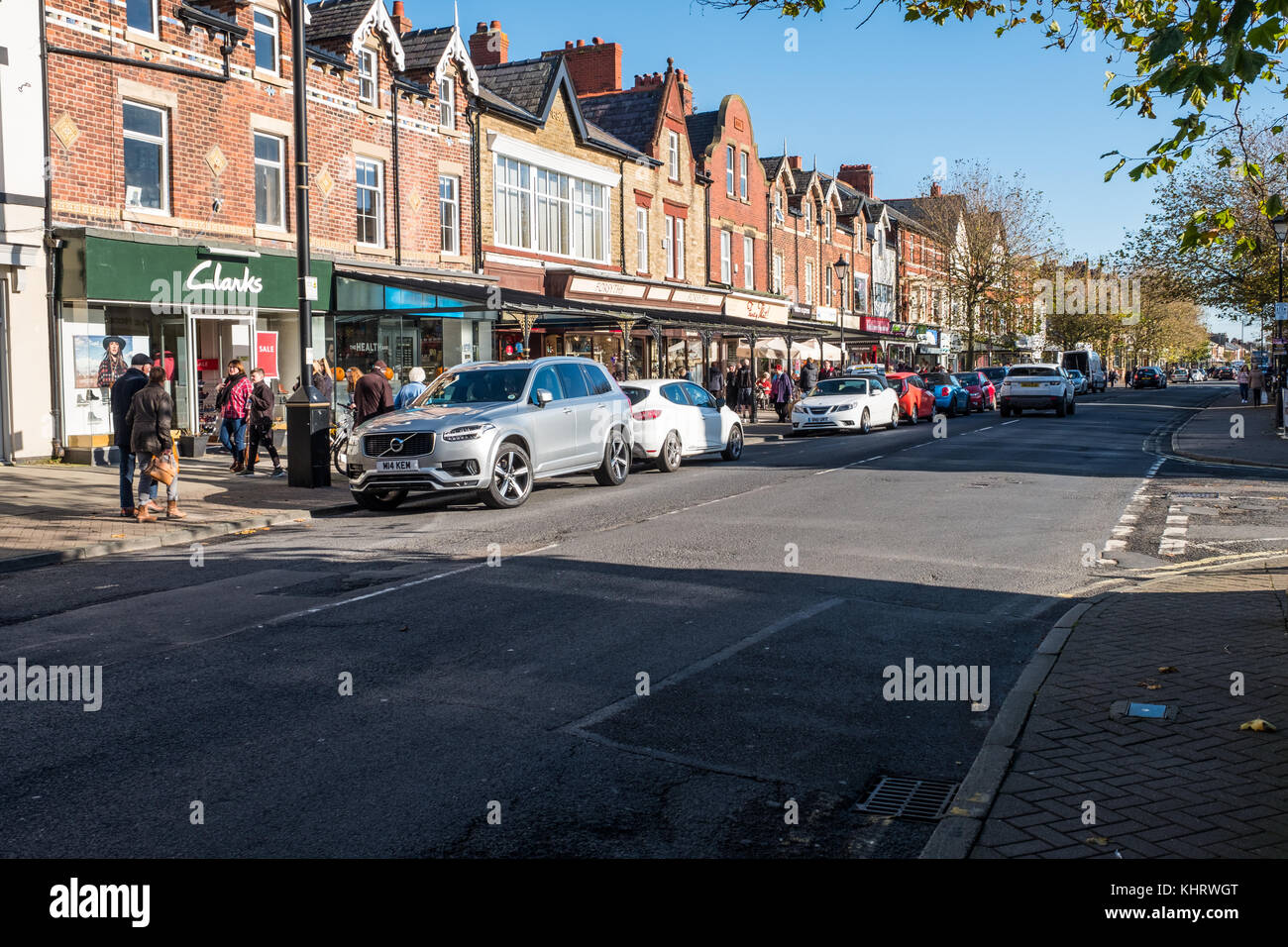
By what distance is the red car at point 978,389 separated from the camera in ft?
143

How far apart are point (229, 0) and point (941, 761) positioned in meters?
21.6

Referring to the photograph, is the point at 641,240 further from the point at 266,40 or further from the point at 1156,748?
the point at 1156,748

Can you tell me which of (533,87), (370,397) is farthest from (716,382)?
(370,397)

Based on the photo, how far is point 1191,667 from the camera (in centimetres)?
646

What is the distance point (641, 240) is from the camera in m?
38.7

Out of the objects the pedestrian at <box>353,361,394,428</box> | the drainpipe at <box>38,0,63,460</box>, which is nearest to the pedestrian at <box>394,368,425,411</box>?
the pedestrian at <box>353,361,394,428</box>

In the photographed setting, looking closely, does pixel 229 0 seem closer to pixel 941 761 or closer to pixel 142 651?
pixel 142 651

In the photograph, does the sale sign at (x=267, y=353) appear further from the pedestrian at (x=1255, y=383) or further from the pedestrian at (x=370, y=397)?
the pedestrian at (x=1255, y=383)

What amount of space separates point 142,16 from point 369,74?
6188 millimetres

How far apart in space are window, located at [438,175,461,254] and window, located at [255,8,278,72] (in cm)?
574

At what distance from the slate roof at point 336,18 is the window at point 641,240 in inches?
559

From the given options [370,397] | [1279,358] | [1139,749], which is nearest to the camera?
[1139,749]

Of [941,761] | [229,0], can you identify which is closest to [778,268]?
[229,0]

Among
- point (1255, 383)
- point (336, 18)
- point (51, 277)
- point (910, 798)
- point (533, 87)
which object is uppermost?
point (533, 87)
